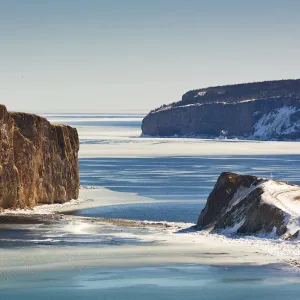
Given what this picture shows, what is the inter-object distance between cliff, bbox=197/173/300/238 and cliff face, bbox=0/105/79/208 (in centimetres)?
1500

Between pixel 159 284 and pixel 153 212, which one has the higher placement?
pixel 159 284

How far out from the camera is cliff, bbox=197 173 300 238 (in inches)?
1924

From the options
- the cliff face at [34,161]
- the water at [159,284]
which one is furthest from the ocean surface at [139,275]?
the cliff face at [34,161]

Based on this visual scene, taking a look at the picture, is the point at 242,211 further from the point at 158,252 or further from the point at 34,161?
the point at 34,161

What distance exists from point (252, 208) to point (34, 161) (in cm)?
2453

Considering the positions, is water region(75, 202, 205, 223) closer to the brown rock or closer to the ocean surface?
the ocean surface

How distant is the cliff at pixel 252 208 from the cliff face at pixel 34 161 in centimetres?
1500

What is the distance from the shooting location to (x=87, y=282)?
37219 mm

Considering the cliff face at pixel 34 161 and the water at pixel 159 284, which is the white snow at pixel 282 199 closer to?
the water at pixel 159 284

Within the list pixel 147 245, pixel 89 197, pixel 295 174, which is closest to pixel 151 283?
pixel 147 245

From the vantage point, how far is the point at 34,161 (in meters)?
71.8

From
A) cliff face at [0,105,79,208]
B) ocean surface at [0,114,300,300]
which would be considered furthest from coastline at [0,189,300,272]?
cliff face at [0,105,79,208]

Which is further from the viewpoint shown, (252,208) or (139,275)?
(252,208)

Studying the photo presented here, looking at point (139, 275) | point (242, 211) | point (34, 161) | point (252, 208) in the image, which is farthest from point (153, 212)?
point (139, 275)
